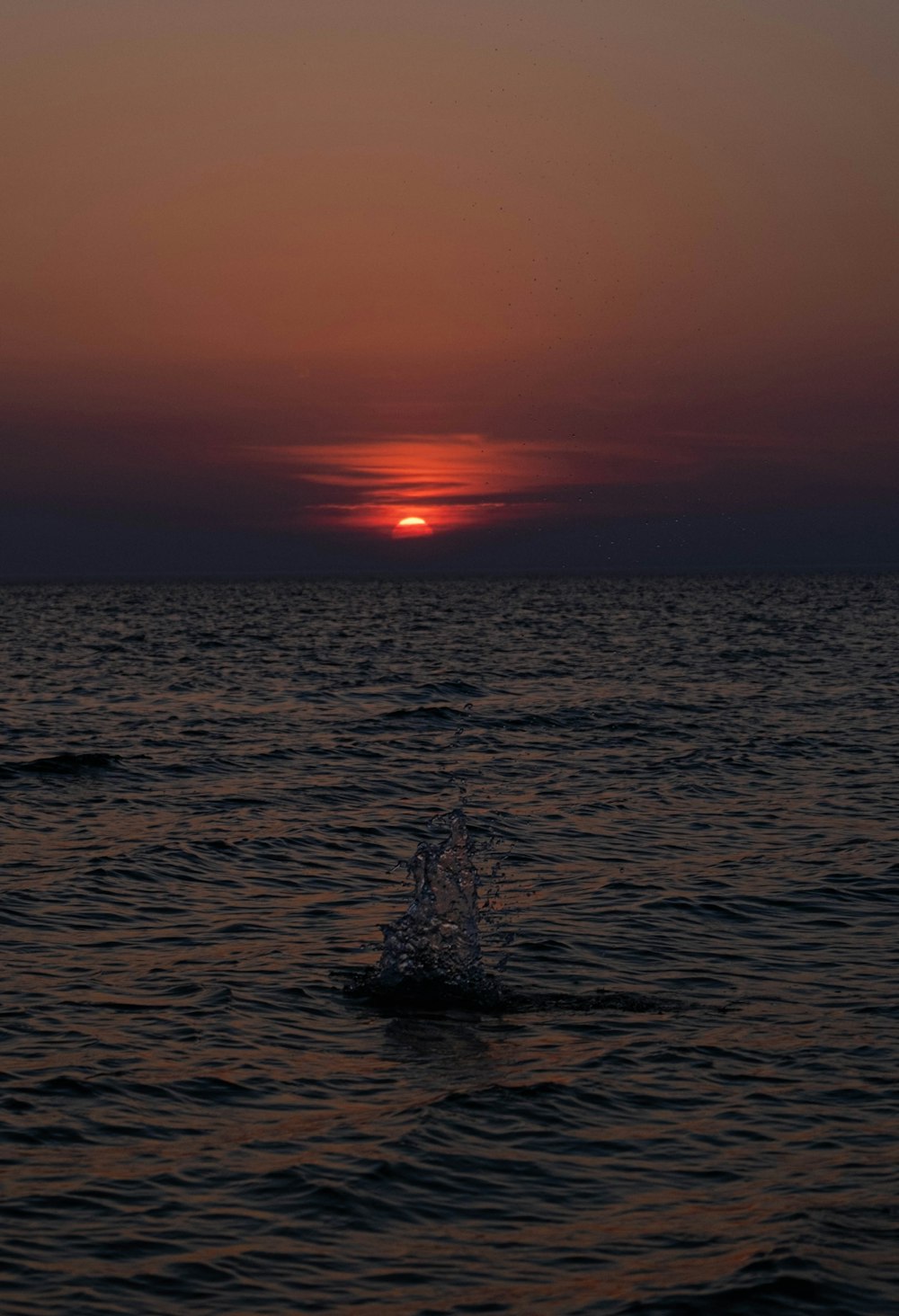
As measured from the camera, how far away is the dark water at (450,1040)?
8.62 metres

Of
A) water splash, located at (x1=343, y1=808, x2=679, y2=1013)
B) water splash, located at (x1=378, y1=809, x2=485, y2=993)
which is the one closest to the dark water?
water splash, located at (x1=343, y1=808, x2=679, y2=1013)

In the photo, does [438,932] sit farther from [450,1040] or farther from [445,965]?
[450,1040]

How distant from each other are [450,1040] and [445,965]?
2.13 metres

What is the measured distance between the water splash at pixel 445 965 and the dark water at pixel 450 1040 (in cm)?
31

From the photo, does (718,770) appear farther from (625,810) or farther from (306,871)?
(306,871)

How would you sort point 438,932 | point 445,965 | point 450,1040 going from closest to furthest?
point 450,1040, point 445,965, point 438,932

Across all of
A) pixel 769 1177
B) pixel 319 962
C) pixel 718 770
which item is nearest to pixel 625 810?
pixel 718 770

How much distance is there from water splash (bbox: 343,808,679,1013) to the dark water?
1.01ft

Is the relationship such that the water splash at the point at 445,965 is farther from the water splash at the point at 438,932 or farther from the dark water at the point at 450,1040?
the dark water at the point at 450,1040

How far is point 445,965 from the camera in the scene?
14750mm

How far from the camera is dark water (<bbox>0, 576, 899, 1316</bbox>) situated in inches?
340

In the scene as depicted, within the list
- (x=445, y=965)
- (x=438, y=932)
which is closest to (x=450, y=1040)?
(x=445, y=965)

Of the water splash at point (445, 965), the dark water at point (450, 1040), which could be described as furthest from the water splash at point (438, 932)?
the dark water at point (450, 1040)

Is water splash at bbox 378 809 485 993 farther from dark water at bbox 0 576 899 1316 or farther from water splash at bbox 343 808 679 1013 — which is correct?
dark water at bbox 0 576 899 1316
